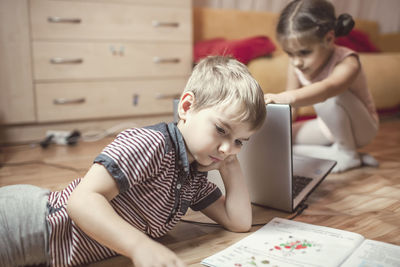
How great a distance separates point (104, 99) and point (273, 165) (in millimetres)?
1247

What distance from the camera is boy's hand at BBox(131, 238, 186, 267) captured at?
20.1 inches

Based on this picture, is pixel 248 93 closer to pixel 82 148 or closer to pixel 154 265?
pixel 154 265

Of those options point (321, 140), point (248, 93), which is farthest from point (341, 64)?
point (248, 93)

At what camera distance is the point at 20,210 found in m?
0.66

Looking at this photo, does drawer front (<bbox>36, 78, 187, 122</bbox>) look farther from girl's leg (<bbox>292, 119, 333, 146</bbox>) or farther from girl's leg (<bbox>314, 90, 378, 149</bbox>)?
girl's leg (<bbox>314, 90, 378, 149</bbox>)

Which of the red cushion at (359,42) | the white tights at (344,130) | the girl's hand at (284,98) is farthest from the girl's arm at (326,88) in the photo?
the red cushion at (359,42)

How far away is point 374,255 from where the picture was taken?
67cm

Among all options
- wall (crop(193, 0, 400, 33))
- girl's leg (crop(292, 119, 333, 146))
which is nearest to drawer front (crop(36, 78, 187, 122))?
girl's leg (crop(292, 119, 333, 146))

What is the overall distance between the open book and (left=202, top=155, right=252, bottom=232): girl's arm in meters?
0.04

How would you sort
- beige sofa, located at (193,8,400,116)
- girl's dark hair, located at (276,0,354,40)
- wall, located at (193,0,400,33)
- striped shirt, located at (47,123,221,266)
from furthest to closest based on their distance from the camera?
wall, located at (193,0,400,33), beige sofa, located at (193,8,400,116), girl's dark hair, located at (276,0,354,40), striped shirt, located at (47,123,221,266)

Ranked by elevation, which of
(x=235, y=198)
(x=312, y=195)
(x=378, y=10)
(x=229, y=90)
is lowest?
(x=312, y=195)

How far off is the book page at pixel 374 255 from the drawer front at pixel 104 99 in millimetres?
1489

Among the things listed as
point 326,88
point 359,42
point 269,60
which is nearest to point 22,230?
point 326,88

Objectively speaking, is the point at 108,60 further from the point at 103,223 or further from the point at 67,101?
the point at 103,223
